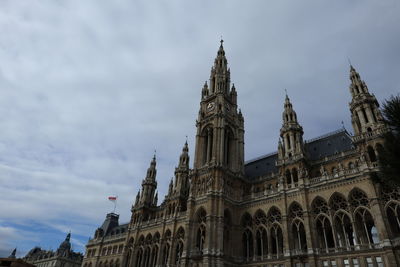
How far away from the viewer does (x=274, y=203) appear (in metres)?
42.0

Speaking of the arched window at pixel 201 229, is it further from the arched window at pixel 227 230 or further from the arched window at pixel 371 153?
the arched window at pixel 371 153

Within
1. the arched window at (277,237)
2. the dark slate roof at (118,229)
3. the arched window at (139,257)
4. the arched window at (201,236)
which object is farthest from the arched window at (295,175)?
the dark slate roof at (118,229)

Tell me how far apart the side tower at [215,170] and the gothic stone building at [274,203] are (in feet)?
0.52

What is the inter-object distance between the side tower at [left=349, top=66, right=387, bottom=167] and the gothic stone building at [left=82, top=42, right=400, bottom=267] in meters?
0.14

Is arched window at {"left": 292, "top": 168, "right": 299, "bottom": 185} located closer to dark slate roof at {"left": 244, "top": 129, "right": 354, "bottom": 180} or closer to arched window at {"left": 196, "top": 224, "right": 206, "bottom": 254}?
dark slate roof at {"left": 244, "top": 129, "right": 354, "bottom": 180}

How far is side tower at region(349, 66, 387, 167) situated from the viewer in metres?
36.2

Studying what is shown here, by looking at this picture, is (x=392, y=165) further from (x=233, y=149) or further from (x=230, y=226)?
(x=233, y=149)

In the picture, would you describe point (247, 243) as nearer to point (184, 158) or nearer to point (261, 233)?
point (261, 233)

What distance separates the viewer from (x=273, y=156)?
2213 inches

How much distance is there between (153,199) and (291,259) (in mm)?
37236

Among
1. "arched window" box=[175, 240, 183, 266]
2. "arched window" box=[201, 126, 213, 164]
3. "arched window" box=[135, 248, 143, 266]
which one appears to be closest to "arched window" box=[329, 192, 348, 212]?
→ "arched window" box=[201, 126, 213, 164]

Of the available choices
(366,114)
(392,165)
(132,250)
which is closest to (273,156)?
(366,114)

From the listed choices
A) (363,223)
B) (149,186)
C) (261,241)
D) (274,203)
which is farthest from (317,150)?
(149,186)

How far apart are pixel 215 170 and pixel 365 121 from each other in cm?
2305
